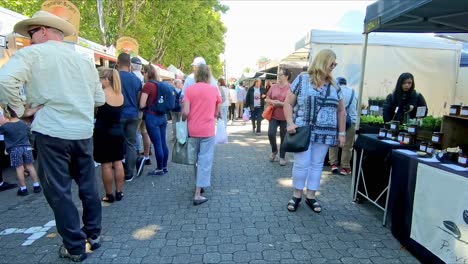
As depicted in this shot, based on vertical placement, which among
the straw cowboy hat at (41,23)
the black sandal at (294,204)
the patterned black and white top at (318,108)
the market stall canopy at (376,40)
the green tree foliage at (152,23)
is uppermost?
Answer: the green tree foliage at (152,23)

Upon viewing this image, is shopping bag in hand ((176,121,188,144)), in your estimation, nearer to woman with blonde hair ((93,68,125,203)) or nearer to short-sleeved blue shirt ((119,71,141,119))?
woman with blonde hair ((93,68,125,203))

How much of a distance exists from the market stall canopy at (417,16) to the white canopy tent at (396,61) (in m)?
3.01

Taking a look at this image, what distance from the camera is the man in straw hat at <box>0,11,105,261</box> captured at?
94.9 inches

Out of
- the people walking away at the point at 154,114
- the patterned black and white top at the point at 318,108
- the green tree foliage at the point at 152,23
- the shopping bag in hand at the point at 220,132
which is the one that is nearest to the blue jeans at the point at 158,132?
the people walking away at the point at 154,114

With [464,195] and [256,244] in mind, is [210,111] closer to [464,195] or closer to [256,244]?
[256,244]

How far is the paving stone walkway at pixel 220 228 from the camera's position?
2.88 m

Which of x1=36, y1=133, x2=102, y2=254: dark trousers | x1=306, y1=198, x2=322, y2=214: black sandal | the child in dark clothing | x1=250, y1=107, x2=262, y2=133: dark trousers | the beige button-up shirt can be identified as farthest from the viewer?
x1=250, y1=107, x2=262, y2=133: dark trousers

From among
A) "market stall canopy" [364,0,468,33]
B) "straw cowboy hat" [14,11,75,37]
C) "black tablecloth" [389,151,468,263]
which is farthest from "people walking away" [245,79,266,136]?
"straw cowboy hat" [14,11,75,37]

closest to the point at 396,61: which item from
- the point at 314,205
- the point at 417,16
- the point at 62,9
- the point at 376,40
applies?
the point at 376,40

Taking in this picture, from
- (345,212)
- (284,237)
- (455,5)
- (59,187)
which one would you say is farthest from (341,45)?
(59,187)

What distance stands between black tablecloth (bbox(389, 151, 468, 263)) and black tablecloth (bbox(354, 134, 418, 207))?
265 mm

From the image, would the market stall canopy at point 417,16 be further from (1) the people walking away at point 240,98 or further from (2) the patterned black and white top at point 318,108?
(1) the people walking away at point 240,98

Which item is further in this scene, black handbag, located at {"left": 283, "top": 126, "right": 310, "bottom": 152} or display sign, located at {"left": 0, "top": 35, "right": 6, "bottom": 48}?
display sign, located at {"left": 0, "top": 35, "right": 6, "bottom": 48}

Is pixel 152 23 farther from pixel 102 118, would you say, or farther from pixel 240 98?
pixel 102 118
